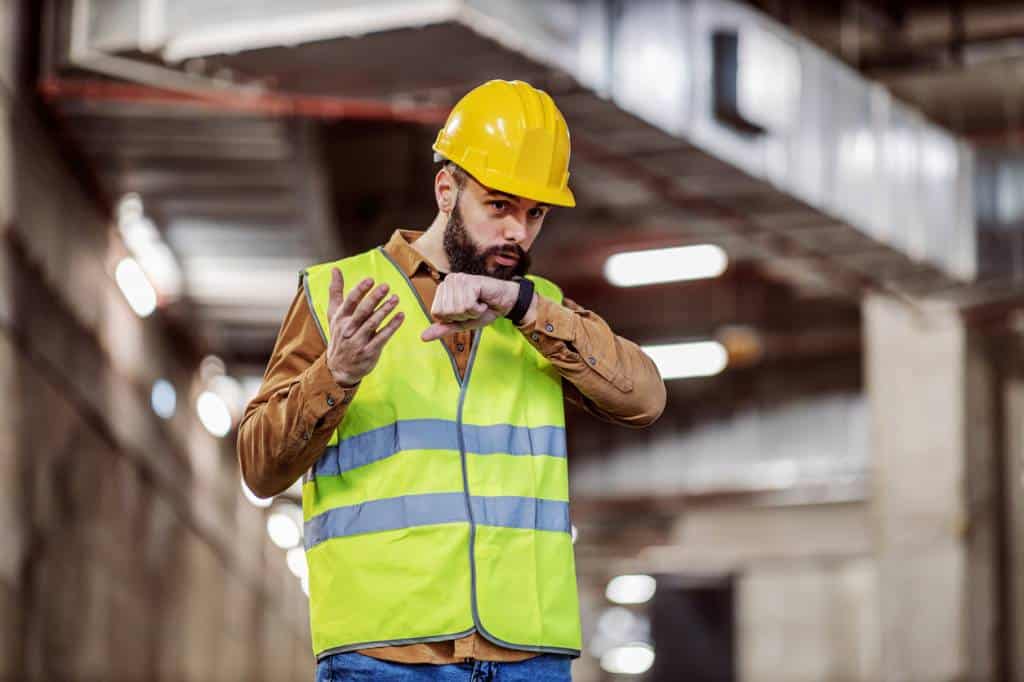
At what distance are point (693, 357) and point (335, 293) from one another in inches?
750

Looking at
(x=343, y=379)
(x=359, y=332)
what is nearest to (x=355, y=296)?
(x=359, y=332)

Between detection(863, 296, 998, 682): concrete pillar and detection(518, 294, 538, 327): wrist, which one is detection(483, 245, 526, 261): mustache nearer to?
detection(518, 294, 538, 327): wrist

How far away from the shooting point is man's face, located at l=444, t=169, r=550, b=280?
11.9 ft

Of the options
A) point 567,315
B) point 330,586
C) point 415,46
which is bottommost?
point 330,586

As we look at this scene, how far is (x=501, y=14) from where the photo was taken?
992 centimetres

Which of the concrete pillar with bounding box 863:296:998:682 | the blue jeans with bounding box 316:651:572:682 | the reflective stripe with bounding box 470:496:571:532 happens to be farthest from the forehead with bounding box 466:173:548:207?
the concrete pillar with bounding box 863:296:998:682

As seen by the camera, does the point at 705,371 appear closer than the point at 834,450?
Yes

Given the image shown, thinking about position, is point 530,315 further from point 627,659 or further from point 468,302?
point 627,659

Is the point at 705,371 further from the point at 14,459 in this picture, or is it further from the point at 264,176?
the point at 14,459

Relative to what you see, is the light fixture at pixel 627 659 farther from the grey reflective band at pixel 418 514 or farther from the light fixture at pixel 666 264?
the grey reflective band at pixel 418 514

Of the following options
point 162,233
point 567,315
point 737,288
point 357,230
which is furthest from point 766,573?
point 567,315

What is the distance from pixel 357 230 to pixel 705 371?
5.66 meters

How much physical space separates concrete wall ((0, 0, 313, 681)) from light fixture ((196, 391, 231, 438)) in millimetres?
259

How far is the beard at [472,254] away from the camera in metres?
3.62
